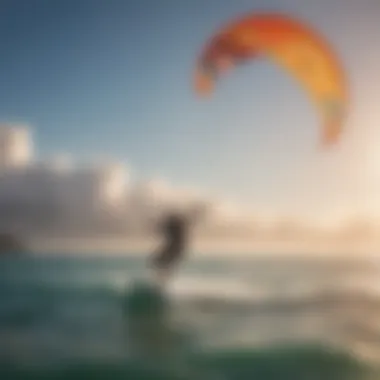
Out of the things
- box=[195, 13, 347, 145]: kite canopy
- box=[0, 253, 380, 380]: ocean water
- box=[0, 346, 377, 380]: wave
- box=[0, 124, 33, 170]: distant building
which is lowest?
box=[0, 346, 377, 380]: wave

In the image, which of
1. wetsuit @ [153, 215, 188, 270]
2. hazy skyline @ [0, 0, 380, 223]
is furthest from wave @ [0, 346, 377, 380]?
hazy skyline @ [0, 0, 380, 223]

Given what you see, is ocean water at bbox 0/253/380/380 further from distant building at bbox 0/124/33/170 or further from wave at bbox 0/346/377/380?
distant building at bbox 0/124/33/170

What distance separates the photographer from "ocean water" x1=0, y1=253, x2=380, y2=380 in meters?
1.39

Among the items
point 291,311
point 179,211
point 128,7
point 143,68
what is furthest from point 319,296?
point 128,7

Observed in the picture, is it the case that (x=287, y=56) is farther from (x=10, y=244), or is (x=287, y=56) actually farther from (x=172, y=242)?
(x=10, y=244)

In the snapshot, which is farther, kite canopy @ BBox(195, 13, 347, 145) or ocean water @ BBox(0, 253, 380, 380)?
kite canopy @ BBox(195, 13, 347, 145)

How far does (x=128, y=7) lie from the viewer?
1.53 metres

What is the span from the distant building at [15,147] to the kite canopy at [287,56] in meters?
0.39

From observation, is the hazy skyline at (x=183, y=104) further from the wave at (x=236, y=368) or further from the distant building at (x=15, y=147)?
the wave at (x=236, y=368)

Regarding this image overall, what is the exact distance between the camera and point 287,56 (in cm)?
152

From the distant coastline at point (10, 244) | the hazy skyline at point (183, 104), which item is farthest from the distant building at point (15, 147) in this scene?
the distant coastline at point (10, 244)

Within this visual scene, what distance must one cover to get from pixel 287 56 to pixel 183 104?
259mm

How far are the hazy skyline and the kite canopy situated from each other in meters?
0.02

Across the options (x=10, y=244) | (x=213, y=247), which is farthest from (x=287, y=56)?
(x=10, y=244)
